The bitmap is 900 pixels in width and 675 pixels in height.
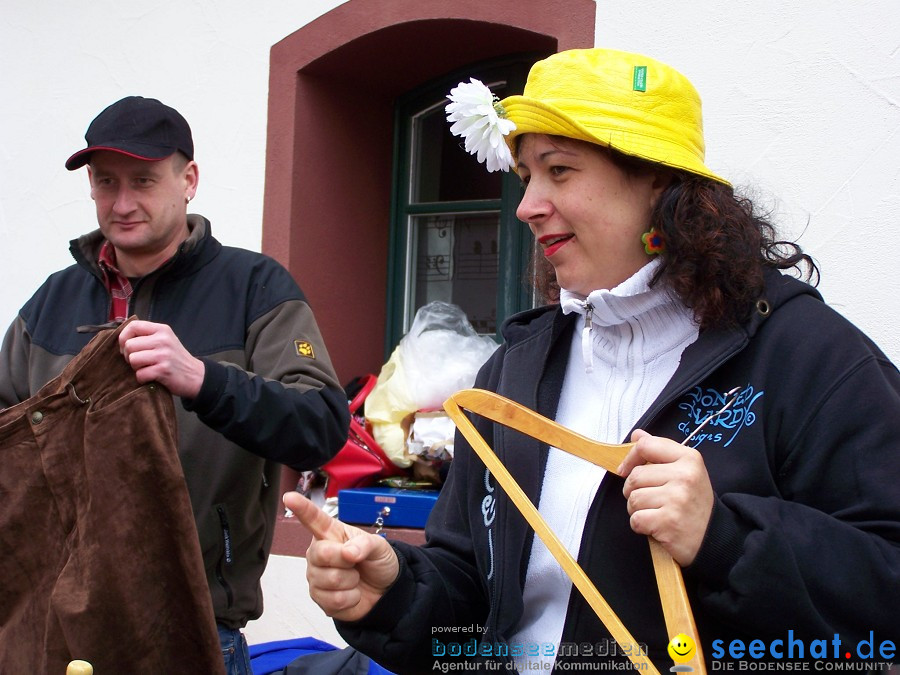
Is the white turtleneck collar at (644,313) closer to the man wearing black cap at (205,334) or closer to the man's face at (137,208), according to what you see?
the man wearing black cap at (205,334)

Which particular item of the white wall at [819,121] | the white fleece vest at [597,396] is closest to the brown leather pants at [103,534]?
the white fleece vest at [597,396]

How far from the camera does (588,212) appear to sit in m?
1.83

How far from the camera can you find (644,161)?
6.03 feet

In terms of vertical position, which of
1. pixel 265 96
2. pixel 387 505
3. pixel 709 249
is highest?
pixel 265 96

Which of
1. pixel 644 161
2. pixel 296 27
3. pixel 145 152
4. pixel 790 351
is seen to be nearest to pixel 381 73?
pixel 296 27

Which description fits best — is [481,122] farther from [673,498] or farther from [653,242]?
[673,498]

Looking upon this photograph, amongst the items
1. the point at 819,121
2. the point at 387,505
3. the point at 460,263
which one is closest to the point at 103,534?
the point at 387,505

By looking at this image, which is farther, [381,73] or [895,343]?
[381,73]

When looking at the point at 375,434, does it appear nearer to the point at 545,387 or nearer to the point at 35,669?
the point at 35,669

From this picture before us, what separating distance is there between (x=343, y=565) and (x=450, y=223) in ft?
10.9

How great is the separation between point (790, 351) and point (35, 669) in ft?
5.60

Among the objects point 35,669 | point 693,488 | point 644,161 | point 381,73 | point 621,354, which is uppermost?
point 381,73

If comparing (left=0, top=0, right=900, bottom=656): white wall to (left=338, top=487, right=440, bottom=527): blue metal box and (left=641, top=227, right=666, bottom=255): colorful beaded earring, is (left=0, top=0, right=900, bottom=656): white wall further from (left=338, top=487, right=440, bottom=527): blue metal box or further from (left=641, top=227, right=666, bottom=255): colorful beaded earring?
(left=641, top=227, right=666, bottom=255): colorful beaded earring

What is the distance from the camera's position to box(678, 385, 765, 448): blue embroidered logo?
163 centimetres
